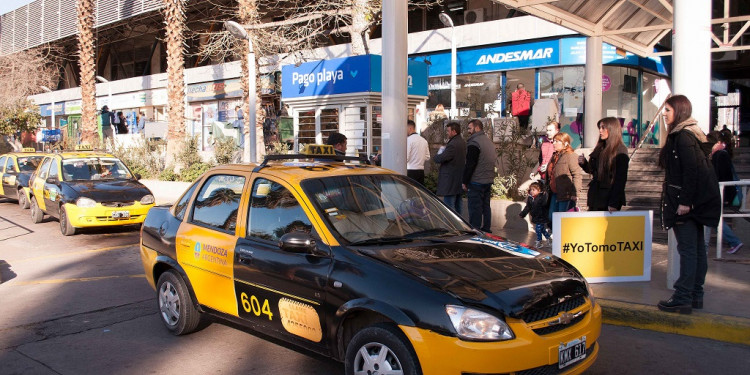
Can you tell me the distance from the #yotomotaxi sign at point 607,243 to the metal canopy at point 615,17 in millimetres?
5437

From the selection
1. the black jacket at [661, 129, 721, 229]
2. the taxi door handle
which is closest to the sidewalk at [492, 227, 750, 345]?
the black jacket at [661, 129, 721, 229]

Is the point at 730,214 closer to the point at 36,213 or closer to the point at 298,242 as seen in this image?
the point at 298,242

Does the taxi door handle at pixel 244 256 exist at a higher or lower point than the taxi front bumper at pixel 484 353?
higher

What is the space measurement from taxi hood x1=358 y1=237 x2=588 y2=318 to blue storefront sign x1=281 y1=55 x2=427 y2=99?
9708 mm

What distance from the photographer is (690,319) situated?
18.5ft

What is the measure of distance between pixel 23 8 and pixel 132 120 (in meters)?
10.2

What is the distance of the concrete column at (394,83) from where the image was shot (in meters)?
8.79

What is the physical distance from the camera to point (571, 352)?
3906 millimetres

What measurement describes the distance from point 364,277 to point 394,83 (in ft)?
17.3

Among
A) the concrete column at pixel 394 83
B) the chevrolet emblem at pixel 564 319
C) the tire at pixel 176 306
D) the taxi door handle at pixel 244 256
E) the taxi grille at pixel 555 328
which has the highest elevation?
the concrete column at pixel 394 83

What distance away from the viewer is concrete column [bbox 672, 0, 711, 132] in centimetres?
673

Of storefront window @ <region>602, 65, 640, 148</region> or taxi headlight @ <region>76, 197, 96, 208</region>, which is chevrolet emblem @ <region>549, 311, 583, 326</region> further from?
storefront window @ <region>602, 65, 640, 148</region>

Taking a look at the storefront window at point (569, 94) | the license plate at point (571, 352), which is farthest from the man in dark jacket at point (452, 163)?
the storefront window at point (569, 94)

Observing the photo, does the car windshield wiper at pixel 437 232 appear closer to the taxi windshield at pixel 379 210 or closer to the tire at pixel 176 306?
the taxi windshield at pixel 379 210
